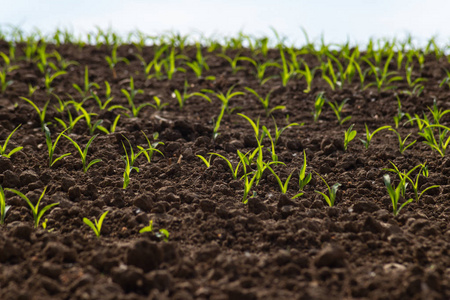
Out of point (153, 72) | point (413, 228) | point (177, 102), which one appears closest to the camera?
point (413, 228)

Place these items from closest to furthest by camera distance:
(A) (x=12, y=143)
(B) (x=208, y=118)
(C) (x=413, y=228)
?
(C) (x=413, y=228) < (A) (x=12, y=143) < (B) (x=208, y=118)

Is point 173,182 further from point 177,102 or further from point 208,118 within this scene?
point 177,102

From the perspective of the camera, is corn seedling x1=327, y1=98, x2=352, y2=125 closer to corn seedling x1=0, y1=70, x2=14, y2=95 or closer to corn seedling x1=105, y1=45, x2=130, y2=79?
corn seedling x1=105, y1=45, x2=130, y2=79

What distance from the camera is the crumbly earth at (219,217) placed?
5.95 feet

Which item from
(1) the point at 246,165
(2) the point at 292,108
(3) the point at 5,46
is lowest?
(1) the point at 246,165

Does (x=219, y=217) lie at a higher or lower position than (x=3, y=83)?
lower

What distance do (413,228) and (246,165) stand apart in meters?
1.06

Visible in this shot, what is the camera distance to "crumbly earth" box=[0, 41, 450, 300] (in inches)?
71.4

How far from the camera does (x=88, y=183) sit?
2.87 meters

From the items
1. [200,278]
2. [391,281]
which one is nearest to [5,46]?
[200,278]

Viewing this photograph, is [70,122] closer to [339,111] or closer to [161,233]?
[161,233]

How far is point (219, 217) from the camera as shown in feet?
7.92

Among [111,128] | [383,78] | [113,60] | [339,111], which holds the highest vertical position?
[113,60]

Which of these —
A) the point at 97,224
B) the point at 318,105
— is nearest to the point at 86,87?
the point at 318,105
